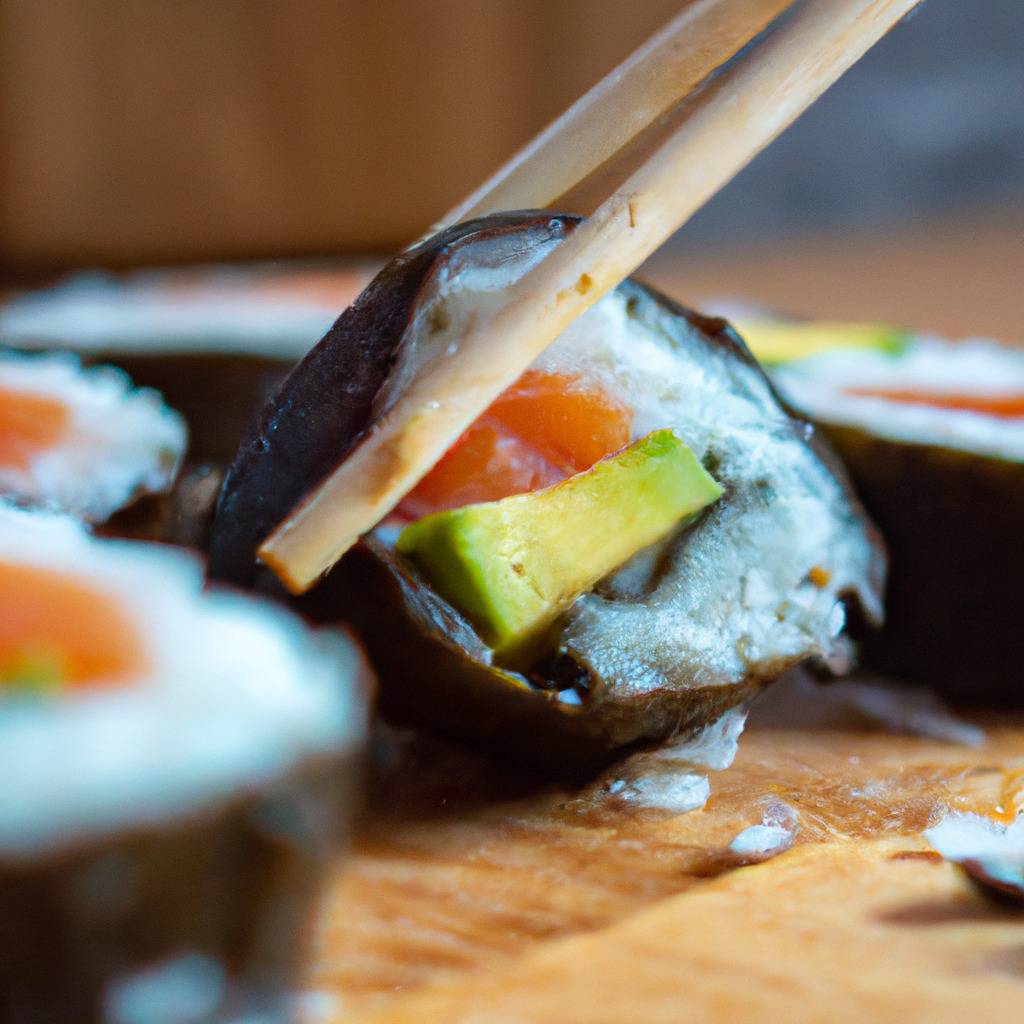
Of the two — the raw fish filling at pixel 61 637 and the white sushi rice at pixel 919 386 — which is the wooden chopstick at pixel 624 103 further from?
the raw fish filling at pixel 61 637

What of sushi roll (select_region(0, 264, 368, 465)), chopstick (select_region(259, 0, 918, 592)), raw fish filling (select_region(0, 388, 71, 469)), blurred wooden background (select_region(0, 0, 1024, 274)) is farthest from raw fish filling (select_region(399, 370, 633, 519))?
blurred wooden background (select_region(0, 0, 1024, 274))

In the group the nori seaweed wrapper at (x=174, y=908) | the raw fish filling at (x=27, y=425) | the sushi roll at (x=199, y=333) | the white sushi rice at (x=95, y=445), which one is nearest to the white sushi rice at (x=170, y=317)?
the sushi roll at (x=199, y=333)

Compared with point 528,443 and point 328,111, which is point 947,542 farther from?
point 328,111

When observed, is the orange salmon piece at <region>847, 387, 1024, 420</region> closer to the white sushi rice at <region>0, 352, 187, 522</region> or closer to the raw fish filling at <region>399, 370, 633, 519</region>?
the raw fish filling at <region>399, 370, 633, 519</region>

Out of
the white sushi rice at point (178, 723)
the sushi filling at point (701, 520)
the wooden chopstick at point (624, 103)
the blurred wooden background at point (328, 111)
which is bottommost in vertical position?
the blurred wooden background at point (328, 111)

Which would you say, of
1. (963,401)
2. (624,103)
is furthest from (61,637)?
(963,401)

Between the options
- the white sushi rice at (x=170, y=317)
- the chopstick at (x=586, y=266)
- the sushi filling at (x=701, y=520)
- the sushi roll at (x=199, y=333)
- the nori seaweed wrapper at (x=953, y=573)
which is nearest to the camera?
the chopstick at (x=586, y=266)

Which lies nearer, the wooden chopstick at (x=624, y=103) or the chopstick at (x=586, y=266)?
the chopstick at (x=586, y=266)

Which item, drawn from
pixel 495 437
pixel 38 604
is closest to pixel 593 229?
pixel 495 437

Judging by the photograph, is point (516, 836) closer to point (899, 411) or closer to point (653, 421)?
point (653, 421)
